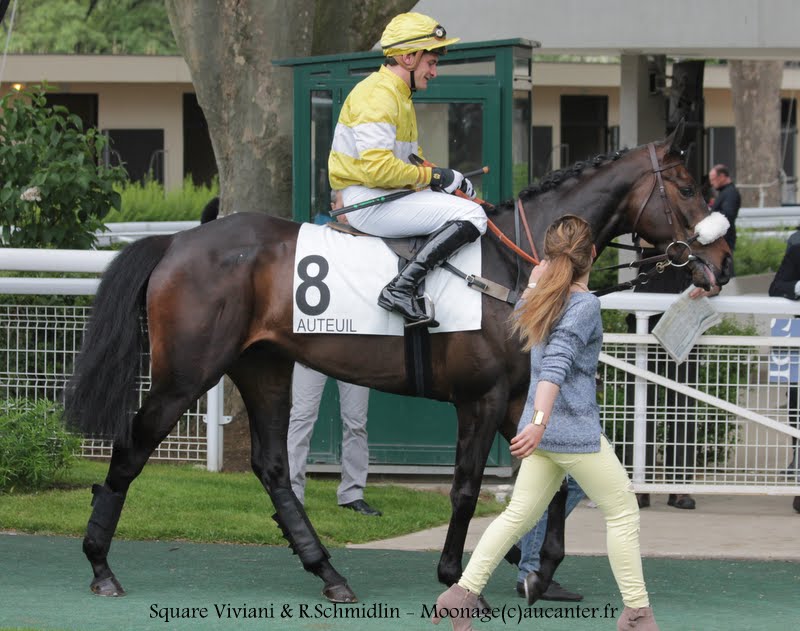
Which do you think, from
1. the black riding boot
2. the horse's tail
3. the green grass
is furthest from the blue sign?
the horse's tail

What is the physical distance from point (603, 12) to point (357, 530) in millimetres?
6189

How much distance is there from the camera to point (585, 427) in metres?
4.91

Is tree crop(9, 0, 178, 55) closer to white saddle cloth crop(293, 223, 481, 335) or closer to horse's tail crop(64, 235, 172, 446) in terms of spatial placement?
horse's tail crop(64, 235, 172, 446)

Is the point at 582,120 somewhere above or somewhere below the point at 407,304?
above

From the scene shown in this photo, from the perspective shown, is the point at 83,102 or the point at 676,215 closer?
the point at 676,215

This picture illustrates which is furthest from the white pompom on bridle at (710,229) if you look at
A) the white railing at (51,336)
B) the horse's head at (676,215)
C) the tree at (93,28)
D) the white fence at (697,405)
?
the tree at (93,28)

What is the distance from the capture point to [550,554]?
5.68 m

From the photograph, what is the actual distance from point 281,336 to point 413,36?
55.9 inches

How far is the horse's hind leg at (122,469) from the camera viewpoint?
229 inches

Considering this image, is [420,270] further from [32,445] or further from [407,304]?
[32,445]

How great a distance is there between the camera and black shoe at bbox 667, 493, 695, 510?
8031 mm

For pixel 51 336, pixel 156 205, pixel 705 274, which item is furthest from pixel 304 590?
pixel 156 205

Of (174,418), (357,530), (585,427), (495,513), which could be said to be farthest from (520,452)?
(495,513)

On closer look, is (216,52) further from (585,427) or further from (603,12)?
(585,427)
